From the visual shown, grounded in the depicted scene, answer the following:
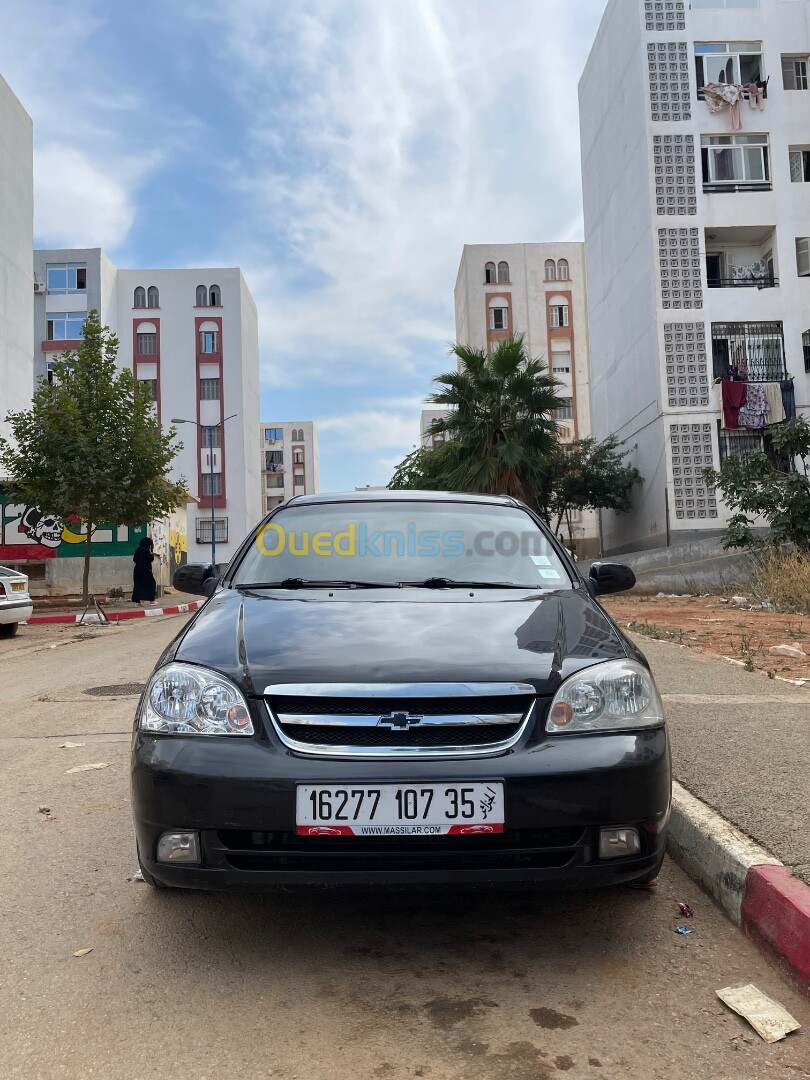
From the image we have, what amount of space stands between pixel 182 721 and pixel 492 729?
34.6 inches

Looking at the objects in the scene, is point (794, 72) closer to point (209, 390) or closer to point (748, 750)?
point (748, 750)

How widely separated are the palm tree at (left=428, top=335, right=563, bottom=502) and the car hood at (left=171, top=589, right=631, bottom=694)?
2210 cm

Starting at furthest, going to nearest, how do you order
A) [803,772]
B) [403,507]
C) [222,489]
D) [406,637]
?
[222,489] < [403,507] < [803,772] < [406,637]

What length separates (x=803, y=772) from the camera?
3959mm

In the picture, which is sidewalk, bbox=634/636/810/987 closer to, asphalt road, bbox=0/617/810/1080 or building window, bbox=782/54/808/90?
asphalt road, bbox=0/617/810/1080

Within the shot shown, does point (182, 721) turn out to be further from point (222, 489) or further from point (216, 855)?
point (222, 489)

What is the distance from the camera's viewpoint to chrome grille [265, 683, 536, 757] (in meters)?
2.47

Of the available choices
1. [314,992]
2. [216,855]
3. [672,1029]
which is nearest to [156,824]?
[216,855]

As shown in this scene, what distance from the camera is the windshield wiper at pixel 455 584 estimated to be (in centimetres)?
353

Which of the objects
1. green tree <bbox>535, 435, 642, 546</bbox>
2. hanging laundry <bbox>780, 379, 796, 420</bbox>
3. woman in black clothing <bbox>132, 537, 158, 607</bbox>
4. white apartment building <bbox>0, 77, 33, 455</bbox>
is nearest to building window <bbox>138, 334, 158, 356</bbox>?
white apartment building <bbox>0, 77, 33, 455</bbox>

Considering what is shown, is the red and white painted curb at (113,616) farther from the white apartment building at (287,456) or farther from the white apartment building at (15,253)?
the white apartment building at (287,456)

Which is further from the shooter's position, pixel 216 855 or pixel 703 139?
pixel 703 139

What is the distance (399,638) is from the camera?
2795 millimetres

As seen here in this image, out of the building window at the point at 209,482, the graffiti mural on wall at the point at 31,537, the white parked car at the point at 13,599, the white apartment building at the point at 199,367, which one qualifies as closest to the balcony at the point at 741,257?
the graffiti mural on wall at the point at 31,537
